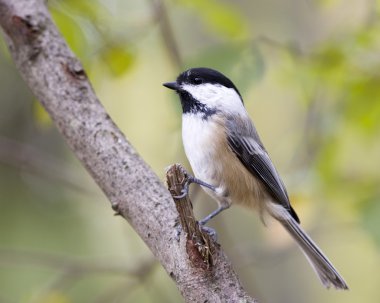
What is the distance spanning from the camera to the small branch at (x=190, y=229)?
59.3 inches

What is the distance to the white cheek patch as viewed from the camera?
88.7 inches

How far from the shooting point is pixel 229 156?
2.18 metres

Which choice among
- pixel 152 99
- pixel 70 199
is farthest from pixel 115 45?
pixel 152 99

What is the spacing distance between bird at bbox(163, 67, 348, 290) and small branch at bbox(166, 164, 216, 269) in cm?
55

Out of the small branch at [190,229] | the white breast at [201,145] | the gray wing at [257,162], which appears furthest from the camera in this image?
the gray wing at [257,162]

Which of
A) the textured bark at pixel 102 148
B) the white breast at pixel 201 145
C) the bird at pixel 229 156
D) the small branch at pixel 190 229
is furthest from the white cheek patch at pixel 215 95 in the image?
the small branch at pixel 190 229

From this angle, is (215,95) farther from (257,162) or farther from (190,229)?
(190,229)

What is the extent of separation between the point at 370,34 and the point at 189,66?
2.11 feet

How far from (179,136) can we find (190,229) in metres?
0.78

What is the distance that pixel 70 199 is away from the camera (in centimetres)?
371

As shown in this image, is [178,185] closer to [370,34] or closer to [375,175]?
[370,34]

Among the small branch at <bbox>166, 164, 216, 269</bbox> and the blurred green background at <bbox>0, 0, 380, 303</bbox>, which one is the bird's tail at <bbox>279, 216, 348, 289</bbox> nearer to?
the blurred green background at <bbox>0, 0, 380, 303</bbox>

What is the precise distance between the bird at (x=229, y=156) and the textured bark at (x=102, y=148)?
0.34m

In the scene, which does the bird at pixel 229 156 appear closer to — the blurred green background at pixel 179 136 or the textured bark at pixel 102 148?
the blurred green background at pixel 179 136
